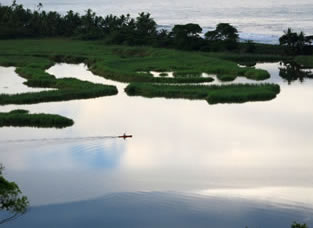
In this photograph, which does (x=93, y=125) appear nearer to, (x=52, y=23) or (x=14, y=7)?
(x=52, y=23)

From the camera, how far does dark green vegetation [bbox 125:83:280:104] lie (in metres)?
39.8

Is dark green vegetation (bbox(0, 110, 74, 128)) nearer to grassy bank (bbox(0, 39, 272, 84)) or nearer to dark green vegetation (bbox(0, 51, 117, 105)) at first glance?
dark green vegetation (bbox(0, 51, 117, 105))

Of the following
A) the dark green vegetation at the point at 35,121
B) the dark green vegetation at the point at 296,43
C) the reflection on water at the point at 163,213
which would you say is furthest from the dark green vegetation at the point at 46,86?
the dark green vegetation at the point at 296,43

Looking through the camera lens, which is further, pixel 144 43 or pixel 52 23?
pixel 52 23

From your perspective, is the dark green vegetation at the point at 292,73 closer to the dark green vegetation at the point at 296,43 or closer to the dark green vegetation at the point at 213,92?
the dark green vegetation at the point at 296,43

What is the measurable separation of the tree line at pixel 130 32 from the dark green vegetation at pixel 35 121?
3521 cm

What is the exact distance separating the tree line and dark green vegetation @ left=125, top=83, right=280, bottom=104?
22.7m

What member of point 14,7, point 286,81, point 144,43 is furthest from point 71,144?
point 14,7

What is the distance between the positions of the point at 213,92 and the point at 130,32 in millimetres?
33583

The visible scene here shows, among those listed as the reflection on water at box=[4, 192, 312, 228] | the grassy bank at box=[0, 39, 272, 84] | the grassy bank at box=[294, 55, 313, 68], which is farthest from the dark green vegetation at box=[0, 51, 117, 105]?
the grassy bank at box=[294, 55, 313, 68]

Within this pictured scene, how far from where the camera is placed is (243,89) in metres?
A: 42.1

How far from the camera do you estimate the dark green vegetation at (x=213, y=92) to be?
39.8m

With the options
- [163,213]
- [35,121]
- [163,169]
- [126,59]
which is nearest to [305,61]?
[126,59]

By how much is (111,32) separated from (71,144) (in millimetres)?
48565
